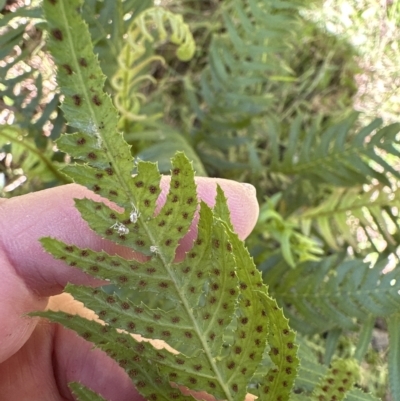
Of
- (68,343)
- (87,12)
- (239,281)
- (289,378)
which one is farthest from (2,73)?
(289,378)

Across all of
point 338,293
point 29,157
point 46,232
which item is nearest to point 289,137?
point 338,293

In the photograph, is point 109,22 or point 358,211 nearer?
point 109,22

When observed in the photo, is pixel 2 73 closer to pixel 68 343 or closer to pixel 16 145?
pixel 16 145

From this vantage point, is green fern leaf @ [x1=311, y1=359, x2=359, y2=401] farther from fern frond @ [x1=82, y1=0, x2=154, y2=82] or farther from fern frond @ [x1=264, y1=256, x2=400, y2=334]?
fern frond @ [x1=82, y1=0, x2=154, y2=82]

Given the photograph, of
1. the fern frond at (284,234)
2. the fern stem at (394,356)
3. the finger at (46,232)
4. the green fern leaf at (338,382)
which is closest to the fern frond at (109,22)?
the finger at (46,232)

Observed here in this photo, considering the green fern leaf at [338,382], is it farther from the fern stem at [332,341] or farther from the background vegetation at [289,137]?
the fern stem at [332,341]

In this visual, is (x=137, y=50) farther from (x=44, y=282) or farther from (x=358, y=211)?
(x=358, y=211)
